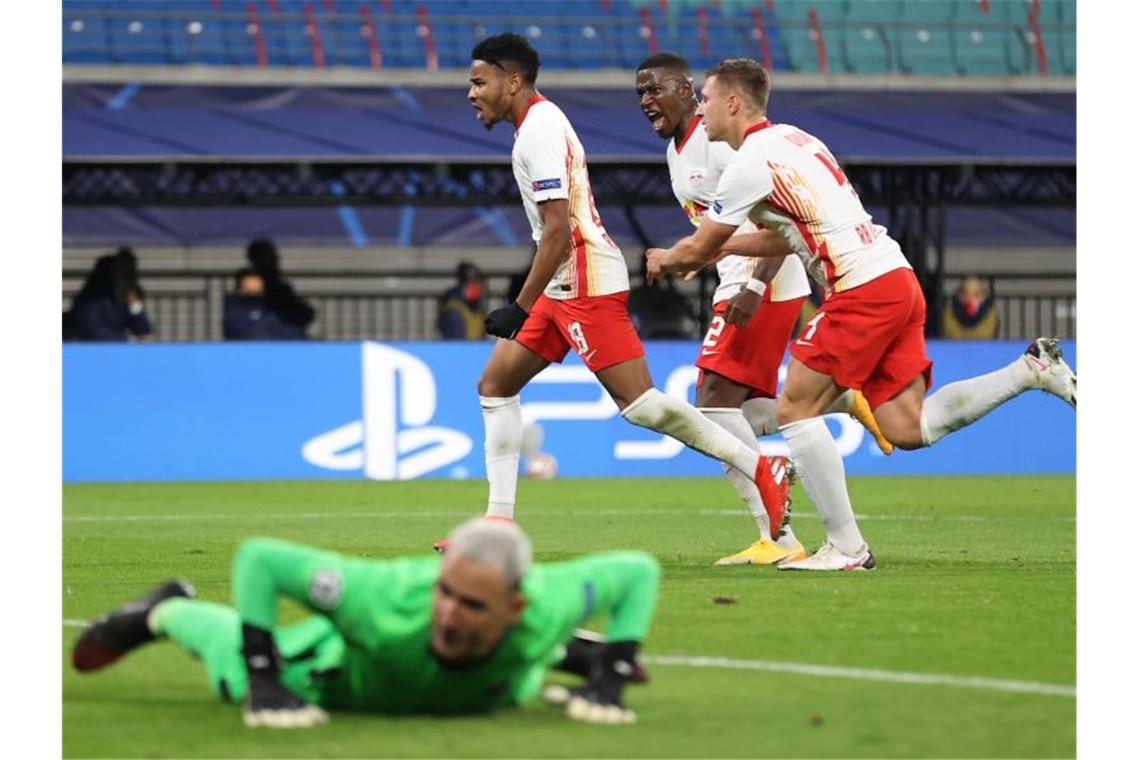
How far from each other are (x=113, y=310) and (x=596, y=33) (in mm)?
11172

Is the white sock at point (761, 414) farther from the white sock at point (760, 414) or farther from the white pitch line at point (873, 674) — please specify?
the white pitch line at point (873, 674)

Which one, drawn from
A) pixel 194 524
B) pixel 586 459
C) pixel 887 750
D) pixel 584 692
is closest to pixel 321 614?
pixel 584 692

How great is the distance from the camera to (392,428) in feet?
67.6

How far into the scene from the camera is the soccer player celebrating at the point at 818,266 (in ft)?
32.1

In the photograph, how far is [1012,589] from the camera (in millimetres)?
9375

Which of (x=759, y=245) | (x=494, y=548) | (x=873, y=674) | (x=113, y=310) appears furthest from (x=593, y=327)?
(x=113, y=310)

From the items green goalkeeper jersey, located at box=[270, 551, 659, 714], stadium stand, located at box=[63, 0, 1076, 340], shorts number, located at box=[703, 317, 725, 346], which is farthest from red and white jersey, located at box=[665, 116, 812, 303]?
stadium stand, located at box=[63, 0, 1076, 340]

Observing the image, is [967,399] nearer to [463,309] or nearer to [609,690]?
[609,690]

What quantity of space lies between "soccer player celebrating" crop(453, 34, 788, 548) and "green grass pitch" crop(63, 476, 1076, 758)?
0.59 meters

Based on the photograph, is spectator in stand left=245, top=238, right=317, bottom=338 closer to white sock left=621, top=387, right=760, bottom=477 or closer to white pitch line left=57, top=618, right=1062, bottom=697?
white sock left=621, top=387, right=760, bottom=477

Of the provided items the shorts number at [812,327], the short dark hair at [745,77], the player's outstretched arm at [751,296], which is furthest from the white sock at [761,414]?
the short dark hair at [745,77]

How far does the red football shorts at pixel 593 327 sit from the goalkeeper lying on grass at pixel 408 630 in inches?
170
